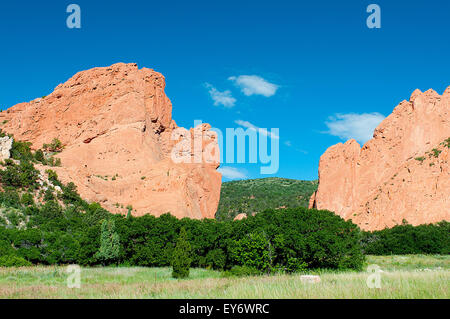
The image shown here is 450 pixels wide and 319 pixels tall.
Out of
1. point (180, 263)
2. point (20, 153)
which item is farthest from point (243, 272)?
point (20, 153)

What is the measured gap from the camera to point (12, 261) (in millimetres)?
23547

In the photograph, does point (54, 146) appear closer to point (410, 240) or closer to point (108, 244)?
point (108, 244)

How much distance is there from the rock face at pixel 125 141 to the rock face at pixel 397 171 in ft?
64.1

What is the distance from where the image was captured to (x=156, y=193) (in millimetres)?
42781

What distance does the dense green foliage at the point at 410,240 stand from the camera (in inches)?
1383

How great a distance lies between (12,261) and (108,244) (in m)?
6.47

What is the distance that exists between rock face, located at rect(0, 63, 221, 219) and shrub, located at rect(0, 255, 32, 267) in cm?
1576

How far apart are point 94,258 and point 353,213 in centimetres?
3488

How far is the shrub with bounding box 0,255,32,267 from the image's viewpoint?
23.2 metres

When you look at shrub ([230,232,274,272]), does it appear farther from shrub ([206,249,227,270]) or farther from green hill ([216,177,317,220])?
green hill ([216,177,317,220])

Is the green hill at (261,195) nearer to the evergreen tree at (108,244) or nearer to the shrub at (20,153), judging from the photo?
the shrub at (20,153)

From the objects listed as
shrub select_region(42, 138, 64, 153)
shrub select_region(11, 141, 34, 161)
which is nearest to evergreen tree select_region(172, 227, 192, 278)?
shrub select_region(11, 141, 34, 161)
